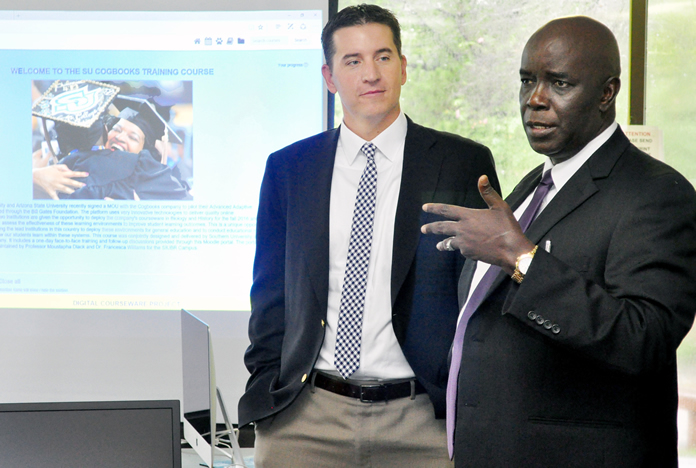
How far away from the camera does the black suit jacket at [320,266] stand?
177 cm

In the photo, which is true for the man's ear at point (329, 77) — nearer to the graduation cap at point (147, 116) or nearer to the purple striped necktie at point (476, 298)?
the purple striped necktie at point (476, 298)

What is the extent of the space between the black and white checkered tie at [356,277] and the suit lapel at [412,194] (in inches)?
3.3

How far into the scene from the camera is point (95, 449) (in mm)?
1544

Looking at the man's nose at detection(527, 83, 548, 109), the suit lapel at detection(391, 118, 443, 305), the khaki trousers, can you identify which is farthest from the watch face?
the khaki trousers

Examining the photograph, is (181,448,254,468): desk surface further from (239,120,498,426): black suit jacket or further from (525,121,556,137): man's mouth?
(525,121,556,137): man's mouth

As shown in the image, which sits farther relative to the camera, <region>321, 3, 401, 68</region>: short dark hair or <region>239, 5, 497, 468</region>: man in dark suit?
<region>321, 3, 401, 68</region>: short dark hair

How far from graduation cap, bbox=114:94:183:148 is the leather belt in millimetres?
1586

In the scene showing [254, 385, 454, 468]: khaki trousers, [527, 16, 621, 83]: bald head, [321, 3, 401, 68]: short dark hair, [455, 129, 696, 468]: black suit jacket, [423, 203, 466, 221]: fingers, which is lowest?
[254, 385, 454, 468]: khaki trousers

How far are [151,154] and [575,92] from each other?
2.08 m

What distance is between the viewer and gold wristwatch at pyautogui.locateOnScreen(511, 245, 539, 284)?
116cm

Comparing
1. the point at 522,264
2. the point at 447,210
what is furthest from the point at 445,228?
the point at 522,264

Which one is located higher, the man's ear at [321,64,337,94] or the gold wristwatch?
the man's ear at [321,64,337,94]

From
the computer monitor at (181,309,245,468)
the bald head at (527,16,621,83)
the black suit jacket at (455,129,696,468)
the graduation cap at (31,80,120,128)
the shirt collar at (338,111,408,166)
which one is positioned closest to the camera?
the black suit jacket at (455,129,696,468)

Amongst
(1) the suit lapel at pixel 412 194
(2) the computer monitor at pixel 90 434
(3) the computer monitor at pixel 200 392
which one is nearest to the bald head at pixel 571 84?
(1) the suit lapel at pixel 412 194
